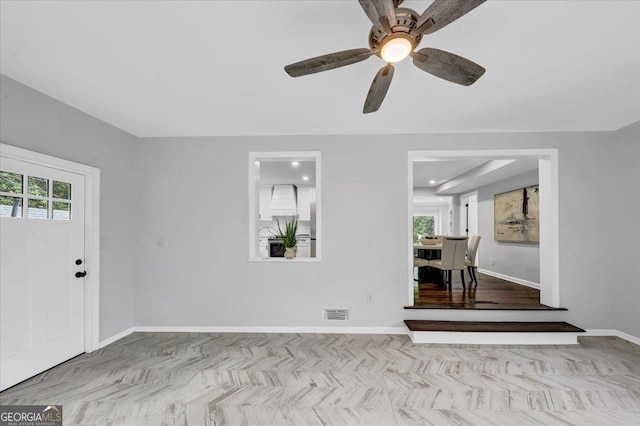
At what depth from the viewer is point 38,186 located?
259 cm

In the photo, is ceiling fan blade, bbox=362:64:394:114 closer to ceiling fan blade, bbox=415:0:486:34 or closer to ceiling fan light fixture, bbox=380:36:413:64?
ceiling fan light fixture, bbox=380:36:413:64

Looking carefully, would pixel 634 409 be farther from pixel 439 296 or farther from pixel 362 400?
pixel 439 296

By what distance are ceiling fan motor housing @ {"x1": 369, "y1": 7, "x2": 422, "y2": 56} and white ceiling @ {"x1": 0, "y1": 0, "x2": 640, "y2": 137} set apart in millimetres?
290

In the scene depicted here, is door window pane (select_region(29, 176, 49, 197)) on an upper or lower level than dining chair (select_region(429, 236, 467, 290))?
upper

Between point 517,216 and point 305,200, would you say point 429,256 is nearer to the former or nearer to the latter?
point 517,216

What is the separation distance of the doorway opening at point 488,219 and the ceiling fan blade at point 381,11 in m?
2.48

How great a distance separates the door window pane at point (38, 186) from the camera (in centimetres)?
253

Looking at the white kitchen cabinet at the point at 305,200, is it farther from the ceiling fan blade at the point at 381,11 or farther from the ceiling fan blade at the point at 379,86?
the ceiling fan blade at the point at 381,11

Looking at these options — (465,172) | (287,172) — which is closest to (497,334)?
(465,172)

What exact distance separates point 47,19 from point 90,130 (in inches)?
65.4

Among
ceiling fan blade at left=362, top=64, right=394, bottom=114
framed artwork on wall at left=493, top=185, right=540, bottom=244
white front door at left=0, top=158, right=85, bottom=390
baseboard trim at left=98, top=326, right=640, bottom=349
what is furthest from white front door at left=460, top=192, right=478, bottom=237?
white front door at left=0, top=158, right=85, bottom=390

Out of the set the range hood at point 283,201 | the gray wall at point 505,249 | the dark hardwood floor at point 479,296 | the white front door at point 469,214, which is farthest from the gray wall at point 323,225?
the white front door at point 469,214

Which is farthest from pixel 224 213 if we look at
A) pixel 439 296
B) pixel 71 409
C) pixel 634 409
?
pixel 634 409

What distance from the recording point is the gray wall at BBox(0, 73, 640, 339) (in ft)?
11.4
